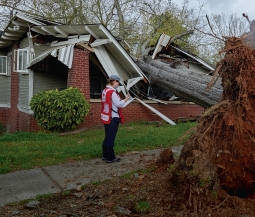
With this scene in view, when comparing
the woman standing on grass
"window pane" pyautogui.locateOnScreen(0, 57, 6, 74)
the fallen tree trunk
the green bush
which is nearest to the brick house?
the fallen tree trunk

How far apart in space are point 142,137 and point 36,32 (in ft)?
21.2

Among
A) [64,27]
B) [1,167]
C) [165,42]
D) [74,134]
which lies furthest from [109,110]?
[165,42]

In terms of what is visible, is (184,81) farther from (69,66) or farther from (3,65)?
(3,65)

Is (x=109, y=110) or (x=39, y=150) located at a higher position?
(x=109, y=110)

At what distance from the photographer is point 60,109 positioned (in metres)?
10.1

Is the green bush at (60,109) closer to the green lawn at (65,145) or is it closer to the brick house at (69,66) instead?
the green lawn at (65,145)

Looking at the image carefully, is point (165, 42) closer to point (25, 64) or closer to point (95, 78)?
point (95, 78)

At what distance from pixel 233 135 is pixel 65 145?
5.10 metres

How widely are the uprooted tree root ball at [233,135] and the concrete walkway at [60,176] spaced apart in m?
0.91

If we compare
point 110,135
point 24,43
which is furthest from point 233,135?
point 24,43

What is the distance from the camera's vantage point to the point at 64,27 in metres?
11.4

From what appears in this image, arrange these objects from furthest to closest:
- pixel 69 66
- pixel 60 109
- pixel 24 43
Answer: pixel 24 43, pixel 69 66, pixel 60 109

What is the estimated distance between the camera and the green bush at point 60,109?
10062 mm

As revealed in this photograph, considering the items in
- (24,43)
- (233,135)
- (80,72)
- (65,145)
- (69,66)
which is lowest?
(65,145)
